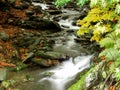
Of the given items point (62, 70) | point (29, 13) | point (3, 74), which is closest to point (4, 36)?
point (3, 74)

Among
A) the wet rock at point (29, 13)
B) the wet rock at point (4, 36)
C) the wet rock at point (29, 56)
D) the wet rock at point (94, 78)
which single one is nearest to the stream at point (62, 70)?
the wet rock at point (29, 56)

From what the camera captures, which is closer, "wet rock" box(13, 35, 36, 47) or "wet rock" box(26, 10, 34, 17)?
"wet rock" box(13, 35, 36, 47)

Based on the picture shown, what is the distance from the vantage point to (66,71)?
578 inches

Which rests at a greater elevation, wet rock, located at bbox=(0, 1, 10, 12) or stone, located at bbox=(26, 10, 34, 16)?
wet rock, located at bbox=(0, 1, 10, 12)

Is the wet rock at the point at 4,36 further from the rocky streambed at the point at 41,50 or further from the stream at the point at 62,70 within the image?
the stream at the point at 62,70

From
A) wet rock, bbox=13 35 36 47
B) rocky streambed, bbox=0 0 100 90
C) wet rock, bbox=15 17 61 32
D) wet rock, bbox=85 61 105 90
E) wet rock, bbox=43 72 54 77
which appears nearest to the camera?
wet rock, bbox=85 61 105 90

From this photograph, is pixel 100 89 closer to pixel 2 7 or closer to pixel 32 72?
pixel 32 72

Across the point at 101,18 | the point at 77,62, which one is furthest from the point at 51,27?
the point at 101,18

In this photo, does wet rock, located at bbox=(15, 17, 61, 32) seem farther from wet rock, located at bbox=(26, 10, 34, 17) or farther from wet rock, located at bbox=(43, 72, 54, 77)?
wet rock, located at bbox=(43, 72, 54, 77)

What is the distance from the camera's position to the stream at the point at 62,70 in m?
12.8

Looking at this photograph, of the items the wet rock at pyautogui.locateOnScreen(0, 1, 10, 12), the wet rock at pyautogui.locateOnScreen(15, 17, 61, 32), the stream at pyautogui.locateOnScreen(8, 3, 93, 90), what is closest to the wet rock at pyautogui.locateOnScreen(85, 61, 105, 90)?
the stream at pyautogui.locateOnScreen(8, 3, 93, 90)

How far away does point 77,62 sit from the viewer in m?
15.9

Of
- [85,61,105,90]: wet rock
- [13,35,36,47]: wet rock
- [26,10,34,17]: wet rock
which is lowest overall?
[13,35,36,47]: wet rock

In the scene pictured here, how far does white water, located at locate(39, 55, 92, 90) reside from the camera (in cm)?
1316
